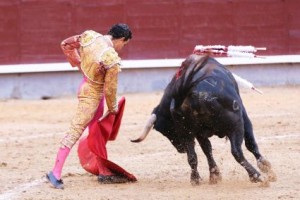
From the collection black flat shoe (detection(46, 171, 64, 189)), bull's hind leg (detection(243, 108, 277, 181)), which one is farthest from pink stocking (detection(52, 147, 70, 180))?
bull's hind leg (detection(243, 108, 277, 181))

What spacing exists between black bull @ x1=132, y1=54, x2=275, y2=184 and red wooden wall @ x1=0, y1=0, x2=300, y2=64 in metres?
5.54

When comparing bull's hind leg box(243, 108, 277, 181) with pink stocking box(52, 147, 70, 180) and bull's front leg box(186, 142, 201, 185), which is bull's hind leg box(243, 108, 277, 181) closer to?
bull's front leg box(186, 142, 201, 185)

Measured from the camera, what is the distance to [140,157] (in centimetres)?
718

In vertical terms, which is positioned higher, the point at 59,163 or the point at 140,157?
the point at 59,163

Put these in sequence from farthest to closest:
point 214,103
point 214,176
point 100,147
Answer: point 100,147 < point 214,176 < point 214,103

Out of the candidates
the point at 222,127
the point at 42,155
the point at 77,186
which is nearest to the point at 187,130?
the point at 222,127

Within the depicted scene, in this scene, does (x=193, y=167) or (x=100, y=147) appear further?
(x=100, y=147)

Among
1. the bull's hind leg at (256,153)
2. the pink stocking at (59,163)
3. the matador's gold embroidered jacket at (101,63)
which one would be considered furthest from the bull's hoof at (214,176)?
the pink stocking at (59,163)

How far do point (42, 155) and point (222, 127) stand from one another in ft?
7.00

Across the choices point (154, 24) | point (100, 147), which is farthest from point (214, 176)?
point (154, 24)

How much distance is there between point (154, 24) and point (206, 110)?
623 cm

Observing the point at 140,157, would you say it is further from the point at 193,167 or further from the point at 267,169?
the point at 267,169

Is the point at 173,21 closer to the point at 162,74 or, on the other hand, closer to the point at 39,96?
the point at 162,74

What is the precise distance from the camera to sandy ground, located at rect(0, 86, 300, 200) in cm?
569
